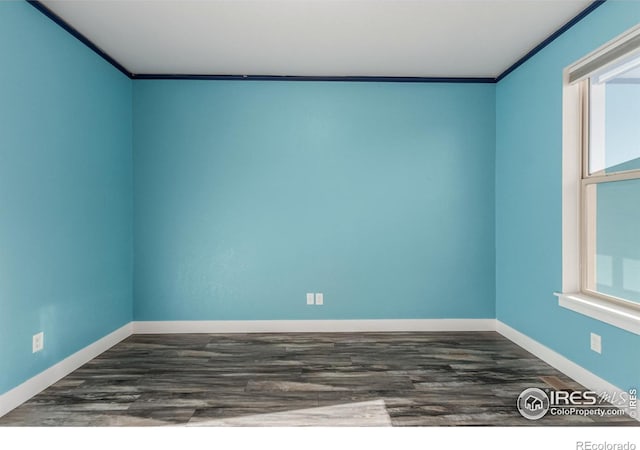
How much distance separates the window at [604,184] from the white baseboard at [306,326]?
135 centimetres

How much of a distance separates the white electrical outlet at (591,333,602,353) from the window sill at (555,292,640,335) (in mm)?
135

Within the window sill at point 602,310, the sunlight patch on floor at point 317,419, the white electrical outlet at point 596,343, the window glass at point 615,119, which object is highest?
the window glass at point 615,119

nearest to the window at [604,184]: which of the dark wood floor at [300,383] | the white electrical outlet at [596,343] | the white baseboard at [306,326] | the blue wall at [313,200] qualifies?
the white electrical outlet at [596,343]

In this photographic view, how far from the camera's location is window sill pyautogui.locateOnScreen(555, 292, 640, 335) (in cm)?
240

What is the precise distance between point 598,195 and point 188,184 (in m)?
3.61

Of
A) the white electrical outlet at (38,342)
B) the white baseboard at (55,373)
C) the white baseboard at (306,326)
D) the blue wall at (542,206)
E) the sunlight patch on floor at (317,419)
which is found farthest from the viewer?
the white baseboard at (306,326)

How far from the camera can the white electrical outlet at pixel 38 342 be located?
9.00 feet

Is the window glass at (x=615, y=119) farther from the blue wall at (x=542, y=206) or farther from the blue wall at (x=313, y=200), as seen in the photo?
the blue wall at (x=313, y=200)

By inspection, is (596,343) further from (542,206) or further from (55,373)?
(55,373)

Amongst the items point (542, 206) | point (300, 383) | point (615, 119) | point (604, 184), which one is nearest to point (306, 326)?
point (300, 383)

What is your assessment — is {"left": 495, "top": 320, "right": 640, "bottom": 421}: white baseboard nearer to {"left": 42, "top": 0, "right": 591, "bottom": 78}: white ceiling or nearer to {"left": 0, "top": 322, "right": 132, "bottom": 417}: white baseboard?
{"left": 42, "top": 0, "right": 591, "bottom": 78}: white ceiling

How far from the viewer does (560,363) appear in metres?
3.14

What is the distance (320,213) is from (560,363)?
8.10 ft
